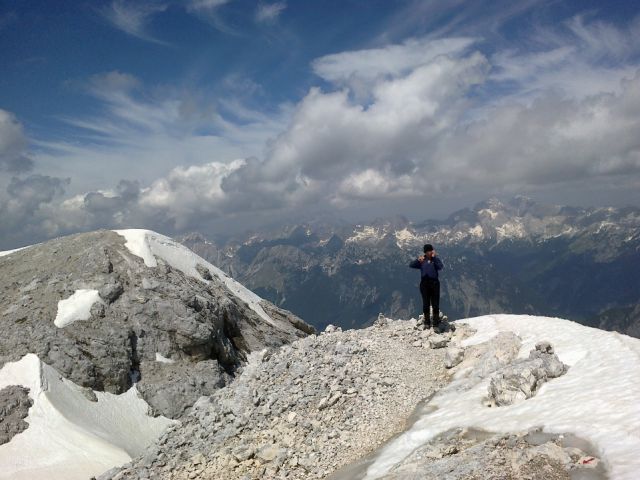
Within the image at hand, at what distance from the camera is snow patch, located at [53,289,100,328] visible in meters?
40.7

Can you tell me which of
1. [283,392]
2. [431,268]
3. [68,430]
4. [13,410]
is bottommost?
[68,430]

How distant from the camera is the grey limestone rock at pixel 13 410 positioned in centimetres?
3075

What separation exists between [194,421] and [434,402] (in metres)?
10.5

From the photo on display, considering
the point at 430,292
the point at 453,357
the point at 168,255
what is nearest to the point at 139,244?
the point at 168,255

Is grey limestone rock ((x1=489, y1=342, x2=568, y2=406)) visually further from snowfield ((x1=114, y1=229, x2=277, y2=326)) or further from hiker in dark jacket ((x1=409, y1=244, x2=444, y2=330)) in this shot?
snowfield ((x1=114, y1=229, x2=277, y2=326))

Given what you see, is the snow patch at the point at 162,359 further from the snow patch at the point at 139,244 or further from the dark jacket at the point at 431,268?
the dark jacket at the point at 431,268

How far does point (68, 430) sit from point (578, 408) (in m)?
32.0

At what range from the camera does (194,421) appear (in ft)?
66.2

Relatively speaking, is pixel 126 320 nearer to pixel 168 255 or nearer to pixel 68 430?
pixel 168 255

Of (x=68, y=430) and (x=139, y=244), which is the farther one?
(x=139, y=244)

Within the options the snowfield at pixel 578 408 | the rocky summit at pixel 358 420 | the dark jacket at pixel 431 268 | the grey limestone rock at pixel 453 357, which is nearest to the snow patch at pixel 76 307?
the rocky summit at pixel 358 420

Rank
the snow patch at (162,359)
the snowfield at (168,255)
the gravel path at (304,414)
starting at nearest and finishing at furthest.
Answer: the gravel path at (304,414) < the snow patch at (162,359) < the snowfield at (168,255)

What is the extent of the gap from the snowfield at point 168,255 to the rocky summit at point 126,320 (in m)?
0.18

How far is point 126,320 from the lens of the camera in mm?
43000
